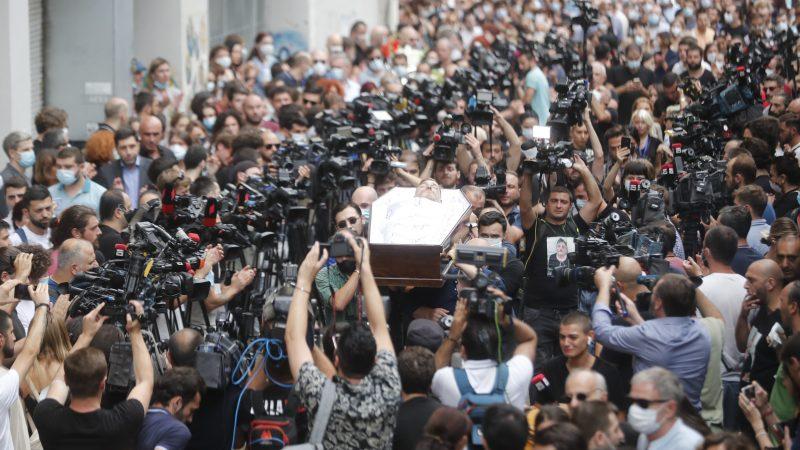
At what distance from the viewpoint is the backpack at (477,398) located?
6445 mm

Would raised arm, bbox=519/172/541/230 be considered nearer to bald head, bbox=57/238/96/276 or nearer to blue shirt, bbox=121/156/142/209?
bald head, bbox=57/238/96/276

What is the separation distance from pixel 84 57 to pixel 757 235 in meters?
11.2

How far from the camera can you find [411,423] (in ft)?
21.7

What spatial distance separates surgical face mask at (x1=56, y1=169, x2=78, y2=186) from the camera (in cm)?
1163

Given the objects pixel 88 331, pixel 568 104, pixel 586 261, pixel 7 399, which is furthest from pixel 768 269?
pixel 7 399

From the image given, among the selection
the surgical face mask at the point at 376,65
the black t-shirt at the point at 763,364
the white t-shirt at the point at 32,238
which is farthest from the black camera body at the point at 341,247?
the surgical face mask at the point at 376,65

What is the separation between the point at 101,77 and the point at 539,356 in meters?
10.9

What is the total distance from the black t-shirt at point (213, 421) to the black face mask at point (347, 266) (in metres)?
1.59

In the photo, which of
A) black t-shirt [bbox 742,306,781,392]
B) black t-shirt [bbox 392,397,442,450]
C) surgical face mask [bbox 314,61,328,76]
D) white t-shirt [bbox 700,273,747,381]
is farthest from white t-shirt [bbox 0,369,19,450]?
surgical face mask [bbox 314,61,328,76]

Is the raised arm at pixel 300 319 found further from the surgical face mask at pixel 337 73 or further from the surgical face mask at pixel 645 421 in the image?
the surgical face mask at pixel 337 73

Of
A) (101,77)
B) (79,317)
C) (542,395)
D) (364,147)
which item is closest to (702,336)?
(542,395)

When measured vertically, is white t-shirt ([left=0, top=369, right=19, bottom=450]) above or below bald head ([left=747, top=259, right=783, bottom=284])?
below

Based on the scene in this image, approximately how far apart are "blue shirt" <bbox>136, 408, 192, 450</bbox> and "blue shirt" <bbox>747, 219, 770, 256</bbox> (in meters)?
4.95

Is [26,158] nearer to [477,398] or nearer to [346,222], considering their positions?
[346,222]
